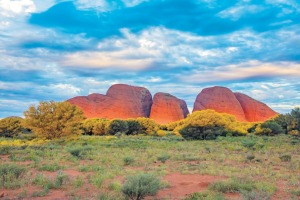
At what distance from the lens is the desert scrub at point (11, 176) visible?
1069 centimetres

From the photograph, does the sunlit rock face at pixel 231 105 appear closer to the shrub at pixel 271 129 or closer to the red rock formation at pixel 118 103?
the red rock formation at pixel 118 103

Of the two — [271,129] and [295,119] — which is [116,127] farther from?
[295,119]

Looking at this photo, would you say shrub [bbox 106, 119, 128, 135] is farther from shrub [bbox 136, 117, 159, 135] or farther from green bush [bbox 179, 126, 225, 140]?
green bush [bbox 179, 126, 225, 140]

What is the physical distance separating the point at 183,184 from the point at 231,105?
333 feet

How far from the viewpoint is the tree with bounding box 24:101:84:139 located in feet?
114

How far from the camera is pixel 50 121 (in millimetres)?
35125

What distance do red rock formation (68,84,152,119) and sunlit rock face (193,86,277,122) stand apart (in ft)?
62.5

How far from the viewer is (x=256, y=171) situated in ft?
45.4

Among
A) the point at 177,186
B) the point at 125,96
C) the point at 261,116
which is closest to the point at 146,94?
the point at 125,96

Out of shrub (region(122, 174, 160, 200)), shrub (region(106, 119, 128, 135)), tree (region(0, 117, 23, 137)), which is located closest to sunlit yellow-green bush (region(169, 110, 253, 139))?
shrub (region(106, 119, 128, 135))

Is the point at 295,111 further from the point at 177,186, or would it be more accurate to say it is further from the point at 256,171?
the point at 177,186

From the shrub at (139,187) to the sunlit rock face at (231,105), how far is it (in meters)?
101

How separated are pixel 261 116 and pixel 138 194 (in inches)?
4299

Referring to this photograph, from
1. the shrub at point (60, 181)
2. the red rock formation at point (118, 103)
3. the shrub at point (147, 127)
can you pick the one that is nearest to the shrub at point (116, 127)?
the shrub at point (147, 127)
